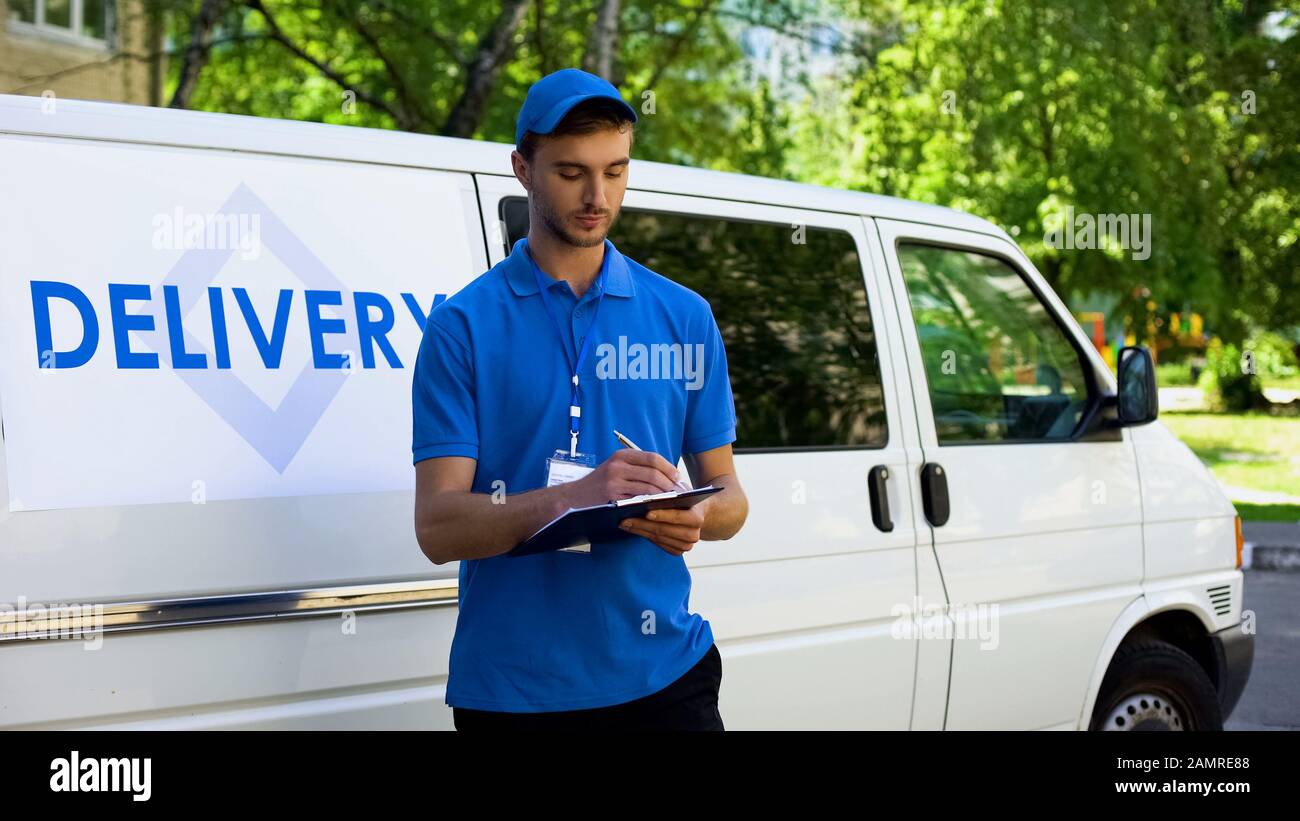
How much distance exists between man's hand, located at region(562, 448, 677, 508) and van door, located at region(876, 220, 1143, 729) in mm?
1975

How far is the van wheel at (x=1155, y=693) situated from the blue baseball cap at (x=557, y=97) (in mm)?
3042

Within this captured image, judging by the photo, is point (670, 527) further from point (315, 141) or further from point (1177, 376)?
point (1177, 376)

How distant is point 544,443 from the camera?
232 centimetres

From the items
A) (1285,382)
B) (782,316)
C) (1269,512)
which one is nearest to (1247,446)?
(1269,512)

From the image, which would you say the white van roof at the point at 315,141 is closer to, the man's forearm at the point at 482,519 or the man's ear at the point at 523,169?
the man's ear at the point at 523,169

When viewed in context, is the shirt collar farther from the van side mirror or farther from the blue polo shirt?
the van side mirror

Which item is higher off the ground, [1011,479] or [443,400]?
[443,400]

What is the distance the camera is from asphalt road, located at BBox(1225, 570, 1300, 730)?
20.7 ft

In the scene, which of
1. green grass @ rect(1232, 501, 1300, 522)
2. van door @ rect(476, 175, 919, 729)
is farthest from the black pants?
green grass @ rect(1232, 501, 1300, 522)

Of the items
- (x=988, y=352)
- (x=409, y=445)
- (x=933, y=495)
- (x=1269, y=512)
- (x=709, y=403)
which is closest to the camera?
(x=709, y=403)

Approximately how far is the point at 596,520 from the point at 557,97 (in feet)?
2.30
